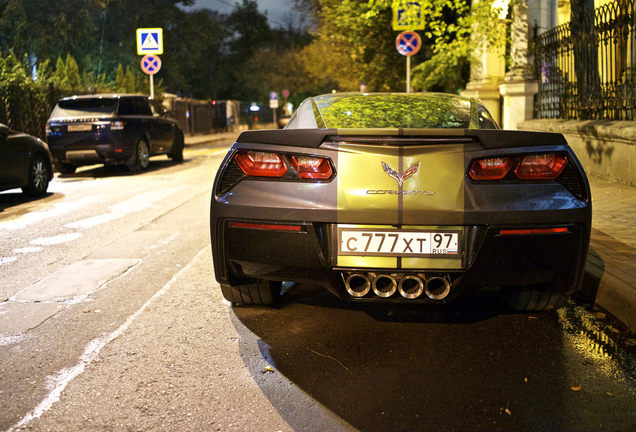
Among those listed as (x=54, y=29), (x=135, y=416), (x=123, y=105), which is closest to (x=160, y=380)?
(x=135, y=416)

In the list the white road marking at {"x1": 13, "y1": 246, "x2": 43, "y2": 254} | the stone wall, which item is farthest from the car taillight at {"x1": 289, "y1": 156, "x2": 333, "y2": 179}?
the stone wall

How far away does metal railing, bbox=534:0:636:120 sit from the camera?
10344mm

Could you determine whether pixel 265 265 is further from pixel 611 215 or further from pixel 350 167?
pixel 611 215

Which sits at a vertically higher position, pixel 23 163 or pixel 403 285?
pixel 23 163

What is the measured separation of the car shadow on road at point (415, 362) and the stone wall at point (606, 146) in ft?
19.2

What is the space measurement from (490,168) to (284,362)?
1.48 meters

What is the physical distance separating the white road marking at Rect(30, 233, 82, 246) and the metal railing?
754 cm

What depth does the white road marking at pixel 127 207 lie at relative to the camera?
894cm

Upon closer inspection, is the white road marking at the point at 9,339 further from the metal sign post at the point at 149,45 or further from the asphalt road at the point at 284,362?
the metal sign post at the point at 149,45

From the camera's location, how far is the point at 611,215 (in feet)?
25.4

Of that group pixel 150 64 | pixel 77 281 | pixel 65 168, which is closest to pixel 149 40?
pixel 150 64

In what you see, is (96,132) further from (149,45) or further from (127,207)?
(149,45)

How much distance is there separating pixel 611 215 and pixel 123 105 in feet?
39.4

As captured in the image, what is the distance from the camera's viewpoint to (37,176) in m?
12.0
